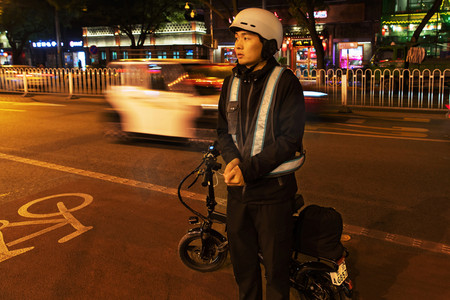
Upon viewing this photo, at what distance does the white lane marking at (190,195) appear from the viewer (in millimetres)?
4109

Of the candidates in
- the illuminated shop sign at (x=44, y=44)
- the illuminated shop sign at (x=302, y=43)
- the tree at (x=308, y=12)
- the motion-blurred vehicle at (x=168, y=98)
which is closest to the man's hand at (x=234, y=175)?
the motion-blurred vehicle at (x=168, y=98)

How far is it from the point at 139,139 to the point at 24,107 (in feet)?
26.1

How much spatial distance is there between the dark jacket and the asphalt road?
1.27 meters

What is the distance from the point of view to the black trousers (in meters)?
2.47

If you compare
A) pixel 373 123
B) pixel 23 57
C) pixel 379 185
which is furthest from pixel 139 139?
pixel 23 57

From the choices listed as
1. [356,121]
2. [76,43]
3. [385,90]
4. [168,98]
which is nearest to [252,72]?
[168,98]

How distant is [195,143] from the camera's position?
28.1ft

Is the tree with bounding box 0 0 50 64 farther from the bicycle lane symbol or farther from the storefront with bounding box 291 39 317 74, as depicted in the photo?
the bicycle lane symbol

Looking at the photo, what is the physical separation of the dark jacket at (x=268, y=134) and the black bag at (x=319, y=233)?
0.96ft

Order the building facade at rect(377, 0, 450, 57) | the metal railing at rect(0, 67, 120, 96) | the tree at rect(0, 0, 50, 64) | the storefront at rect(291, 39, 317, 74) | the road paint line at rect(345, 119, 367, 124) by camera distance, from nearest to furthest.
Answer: the road paint line at rect(345, 119, 367, 124), the metal railing at rect(0, 67, 120, 96), the building facade at rect(377, 0, 450, 57), the storefront at rect(291, 39, 317, 74), the tree at rect(0, 0, 50, 64)

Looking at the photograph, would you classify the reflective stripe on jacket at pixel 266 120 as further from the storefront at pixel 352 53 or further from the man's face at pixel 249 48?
the storefront at pixel 352 53

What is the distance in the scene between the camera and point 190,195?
18.7 ft

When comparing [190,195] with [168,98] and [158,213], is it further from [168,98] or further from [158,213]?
[168,98]

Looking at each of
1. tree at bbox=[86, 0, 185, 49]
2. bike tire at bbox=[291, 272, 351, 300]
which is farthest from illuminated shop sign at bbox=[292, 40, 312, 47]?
bike tire at bbox=[291, 272, 351, 300]
